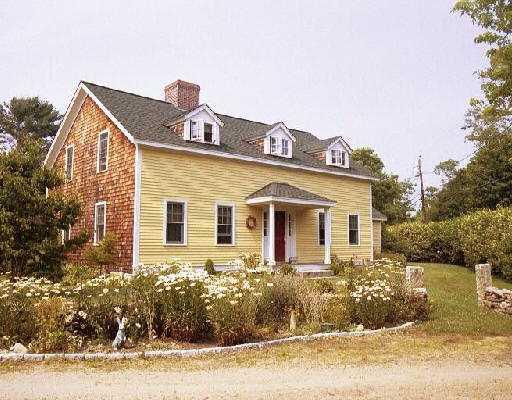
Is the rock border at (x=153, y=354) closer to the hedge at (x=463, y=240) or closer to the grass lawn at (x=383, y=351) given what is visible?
the grass lawn at (x=383, y=351)

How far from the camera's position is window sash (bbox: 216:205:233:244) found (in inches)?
787

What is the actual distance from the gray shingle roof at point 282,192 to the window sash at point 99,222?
6068 mm

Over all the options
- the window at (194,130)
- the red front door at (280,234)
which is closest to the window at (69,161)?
the window at (194,130)

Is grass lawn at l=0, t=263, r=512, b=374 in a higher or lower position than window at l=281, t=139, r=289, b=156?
lower

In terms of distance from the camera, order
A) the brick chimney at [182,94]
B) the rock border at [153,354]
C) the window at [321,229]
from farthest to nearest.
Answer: the brick chimney at [182,94] → the window at [321,229] → the rock border at [153,354]

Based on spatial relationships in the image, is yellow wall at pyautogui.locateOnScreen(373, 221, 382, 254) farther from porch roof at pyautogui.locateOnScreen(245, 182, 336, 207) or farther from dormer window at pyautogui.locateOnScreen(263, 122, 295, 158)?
A: dormer window at pyautogui.locateOnScreen(263, 122, 295, 158)

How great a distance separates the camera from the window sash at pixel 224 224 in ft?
65.6

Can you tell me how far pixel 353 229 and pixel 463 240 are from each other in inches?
221

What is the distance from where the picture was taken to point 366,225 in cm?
2589

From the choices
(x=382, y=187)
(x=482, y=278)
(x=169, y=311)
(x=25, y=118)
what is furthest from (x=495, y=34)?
(x=25, y=118)

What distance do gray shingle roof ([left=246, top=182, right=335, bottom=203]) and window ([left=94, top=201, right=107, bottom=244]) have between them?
19.8 ft

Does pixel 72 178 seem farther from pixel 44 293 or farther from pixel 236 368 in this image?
pixel 236 368

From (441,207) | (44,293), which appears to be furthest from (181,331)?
(441,207)

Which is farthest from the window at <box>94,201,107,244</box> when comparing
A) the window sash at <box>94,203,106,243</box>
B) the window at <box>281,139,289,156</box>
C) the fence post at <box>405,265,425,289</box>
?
the fence post at <box>405,265,425,289</box>
